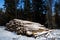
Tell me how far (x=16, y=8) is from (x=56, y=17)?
4.26 meters

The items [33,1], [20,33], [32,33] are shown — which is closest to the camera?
[32,33]

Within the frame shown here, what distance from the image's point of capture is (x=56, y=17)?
45.3ft

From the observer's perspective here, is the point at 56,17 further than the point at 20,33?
Yes

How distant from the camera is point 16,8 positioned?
1527cm

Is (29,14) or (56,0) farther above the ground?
(56,0)

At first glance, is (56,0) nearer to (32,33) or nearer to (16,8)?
(16,8)

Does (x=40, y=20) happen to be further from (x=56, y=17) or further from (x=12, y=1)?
(x=12, y=1)

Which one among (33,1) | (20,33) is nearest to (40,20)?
(33,1)

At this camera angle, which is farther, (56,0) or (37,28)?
(56,0)

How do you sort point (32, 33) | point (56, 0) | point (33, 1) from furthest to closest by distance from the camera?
point (33, 1) → point (56, 0) → point (32, 33)

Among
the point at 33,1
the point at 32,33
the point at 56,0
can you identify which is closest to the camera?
the point at 32,33

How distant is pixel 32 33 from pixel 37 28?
20.8 inches

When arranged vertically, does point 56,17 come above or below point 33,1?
below

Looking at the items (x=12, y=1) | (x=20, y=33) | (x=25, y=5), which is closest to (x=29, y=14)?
(x=25, y=5)
